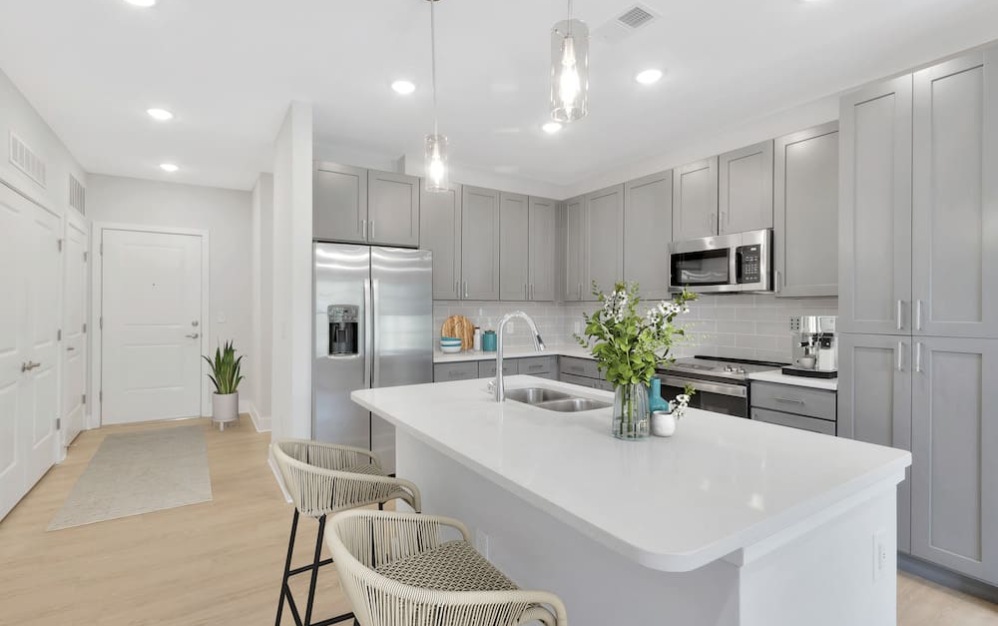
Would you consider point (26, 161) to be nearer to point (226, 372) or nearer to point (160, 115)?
point (160, 115)

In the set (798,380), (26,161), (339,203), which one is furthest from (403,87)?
(798,380)

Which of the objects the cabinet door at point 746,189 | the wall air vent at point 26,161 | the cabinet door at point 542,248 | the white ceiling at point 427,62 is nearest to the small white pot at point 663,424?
the white ceiling at point 427,62

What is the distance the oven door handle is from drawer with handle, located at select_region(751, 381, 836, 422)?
78 millimetres

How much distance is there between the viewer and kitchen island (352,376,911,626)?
101 cm

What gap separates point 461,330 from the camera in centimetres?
475

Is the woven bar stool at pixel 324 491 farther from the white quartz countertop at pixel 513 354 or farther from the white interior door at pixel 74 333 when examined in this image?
the white interior door at pixel 74 333

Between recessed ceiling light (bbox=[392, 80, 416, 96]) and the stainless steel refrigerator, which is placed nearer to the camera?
recessed ceiling light (bbox=[392, 80, 416, 96])

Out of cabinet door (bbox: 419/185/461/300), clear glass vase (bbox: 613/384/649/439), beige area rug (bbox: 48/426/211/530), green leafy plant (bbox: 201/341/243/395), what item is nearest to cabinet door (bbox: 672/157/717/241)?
cabinet door (bbox: 419/185/461/300)

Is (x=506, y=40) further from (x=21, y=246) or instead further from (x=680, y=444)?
(x=21, y=246)

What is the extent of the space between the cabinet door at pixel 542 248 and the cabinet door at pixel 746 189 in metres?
1.79

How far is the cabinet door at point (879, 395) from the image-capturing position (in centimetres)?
244

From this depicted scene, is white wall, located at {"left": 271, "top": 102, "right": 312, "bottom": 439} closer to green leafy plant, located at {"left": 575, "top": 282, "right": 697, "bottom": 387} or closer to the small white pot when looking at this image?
green leafy plant, located at {"left": 575, "top": 282, "right": 697, "bottom": 387}

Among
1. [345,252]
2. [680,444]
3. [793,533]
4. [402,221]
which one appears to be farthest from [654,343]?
[402,221]

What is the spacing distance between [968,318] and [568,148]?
286cm
